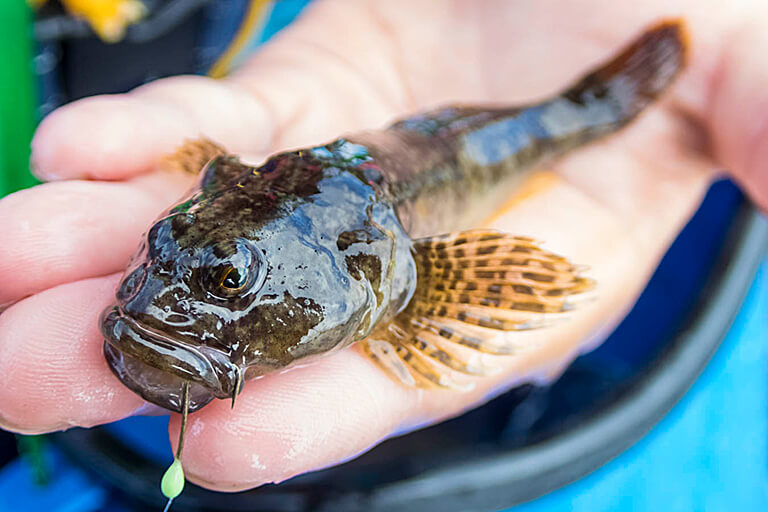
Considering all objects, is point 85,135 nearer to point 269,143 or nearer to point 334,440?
point 269,143

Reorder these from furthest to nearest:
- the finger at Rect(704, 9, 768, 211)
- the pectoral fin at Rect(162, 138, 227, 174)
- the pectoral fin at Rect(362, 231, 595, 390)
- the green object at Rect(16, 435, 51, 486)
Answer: the green object at Rect(16, 435, 51, 486), the finger at Rect(704, 9, 768, 211), the pectoral fin at Rect(162, 138, 227, 174), the pectoral fin at Rect(362, 231, 595, 390)

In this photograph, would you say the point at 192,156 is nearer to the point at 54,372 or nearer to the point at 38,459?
the point at 54,372

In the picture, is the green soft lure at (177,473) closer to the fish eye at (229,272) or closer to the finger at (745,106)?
the fish eye at (229,272)

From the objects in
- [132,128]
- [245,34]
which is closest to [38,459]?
[132,128]

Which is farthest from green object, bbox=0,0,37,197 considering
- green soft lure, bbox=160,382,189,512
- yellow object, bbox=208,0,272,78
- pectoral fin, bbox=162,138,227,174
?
yellow object, bbox=208,0,272,78

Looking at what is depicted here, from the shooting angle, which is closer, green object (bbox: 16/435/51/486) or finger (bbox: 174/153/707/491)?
finger (bbox: 174/153/707/491)

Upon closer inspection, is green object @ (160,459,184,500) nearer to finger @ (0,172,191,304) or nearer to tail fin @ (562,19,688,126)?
finger @ (0,172,191,304)

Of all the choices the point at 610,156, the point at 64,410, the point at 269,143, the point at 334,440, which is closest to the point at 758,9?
the point at 610,156
